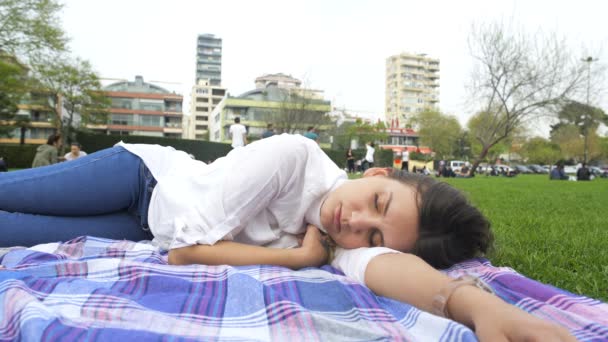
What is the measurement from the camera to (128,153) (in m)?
2.59

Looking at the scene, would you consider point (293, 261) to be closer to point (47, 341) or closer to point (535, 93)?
point (47, 341)

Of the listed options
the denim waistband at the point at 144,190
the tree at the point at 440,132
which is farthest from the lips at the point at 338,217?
the tree at the point at 440,132

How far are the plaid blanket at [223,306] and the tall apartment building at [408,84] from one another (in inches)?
4045

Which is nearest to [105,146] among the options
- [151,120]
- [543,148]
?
[151,120]

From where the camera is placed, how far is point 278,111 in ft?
118

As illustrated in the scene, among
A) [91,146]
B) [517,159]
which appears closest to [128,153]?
[91,146]

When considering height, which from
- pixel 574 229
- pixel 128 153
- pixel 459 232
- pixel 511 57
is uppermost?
pixel 511 57

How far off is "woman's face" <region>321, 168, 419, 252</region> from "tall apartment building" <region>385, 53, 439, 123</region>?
10241cm

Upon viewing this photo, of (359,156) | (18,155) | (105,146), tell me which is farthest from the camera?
(359,156)

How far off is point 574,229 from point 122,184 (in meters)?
3.94

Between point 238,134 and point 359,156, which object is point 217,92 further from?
point 238,134

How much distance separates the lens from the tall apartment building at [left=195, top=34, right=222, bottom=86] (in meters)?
150

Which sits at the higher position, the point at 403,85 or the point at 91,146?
the point at 403,85

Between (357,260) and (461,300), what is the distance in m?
0.58
